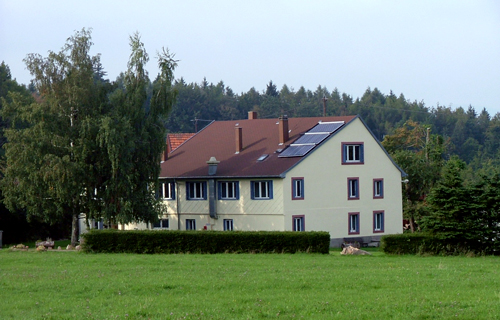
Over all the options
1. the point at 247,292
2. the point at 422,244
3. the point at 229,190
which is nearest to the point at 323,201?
the point at 229,190

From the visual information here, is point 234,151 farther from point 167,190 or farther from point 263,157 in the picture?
point 167,190

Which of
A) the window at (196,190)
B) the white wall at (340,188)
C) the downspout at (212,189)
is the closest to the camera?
the white wall at (340,188)

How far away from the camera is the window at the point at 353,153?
164ft

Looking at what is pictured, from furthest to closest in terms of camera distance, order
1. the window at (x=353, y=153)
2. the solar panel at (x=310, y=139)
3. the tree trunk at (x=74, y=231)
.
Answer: the window at (x=353, y=153) < the solar panel at (x=310, y=139) < the tree trunk at (x=74, y=231)

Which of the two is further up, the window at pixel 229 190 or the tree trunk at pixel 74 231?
the window at pixel 229 190

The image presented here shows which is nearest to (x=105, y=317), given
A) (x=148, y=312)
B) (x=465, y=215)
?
(x=148, y=312)

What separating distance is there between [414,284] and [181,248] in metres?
16.9

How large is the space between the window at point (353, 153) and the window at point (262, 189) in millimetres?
5840

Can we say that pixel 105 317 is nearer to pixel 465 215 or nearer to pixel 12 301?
pixel 12 301

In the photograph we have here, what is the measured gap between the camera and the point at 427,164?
6094cm

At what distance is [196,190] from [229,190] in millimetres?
2846

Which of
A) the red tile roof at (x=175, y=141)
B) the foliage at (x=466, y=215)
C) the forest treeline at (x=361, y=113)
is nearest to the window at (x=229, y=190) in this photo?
the red tile roof at (x=175, y=141)

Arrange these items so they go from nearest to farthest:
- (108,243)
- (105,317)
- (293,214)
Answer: (105,317) < (108,243) < (293,214)

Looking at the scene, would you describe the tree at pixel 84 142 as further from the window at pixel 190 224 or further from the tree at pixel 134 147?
the window at pixel 190 224
